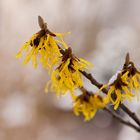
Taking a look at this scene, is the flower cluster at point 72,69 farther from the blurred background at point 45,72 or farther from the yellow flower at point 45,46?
the blurred background at point 45,72

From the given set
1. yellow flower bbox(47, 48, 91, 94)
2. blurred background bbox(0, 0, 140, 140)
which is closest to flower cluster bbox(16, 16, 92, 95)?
yellow flower bbox(47, 48, 91, 94)

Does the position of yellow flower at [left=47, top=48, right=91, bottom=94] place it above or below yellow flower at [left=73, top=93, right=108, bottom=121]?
above

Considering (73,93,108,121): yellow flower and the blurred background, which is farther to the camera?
the blurred background

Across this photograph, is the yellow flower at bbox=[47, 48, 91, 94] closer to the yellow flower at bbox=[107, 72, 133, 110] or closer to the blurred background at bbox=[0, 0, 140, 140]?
the yellow flower at bbox=[107, 72, 133, 110]

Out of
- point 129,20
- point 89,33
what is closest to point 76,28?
point 89,33

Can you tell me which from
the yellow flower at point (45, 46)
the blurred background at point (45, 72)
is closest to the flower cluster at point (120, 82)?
the yellow flower at point (45, 46)

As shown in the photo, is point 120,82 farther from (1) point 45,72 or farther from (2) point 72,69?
(1) point 45,72

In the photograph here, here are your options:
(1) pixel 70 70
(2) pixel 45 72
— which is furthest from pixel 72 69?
(2) pixel 45 72
